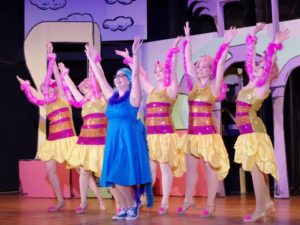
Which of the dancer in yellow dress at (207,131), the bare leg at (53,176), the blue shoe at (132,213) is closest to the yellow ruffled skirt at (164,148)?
the dancer in yellow dress at (207,131)

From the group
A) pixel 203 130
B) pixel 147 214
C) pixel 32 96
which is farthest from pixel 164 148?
pixel 32 96

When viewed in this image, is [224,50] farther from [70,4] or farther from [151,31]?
[70,4]

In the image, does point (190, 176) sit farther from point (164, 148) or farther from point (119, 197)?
point (119, 197)

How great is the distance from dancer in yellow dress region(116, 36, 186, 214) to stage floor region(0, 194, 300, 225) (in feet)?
1.58

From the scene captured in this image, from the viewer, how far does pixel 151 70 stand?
812cm

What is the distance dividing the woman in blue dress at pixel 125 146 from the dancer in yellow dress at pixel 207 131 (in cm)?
59

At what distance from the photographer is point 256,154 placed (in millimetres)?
4473

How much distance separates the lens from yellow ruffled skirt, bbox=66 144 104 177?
5594mm

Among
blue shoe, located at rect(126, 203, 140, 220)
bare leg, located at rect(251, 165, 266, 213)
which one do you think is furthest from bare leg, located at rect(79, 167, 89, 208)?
bare leg, located at rect(251, 165, 266, 213)

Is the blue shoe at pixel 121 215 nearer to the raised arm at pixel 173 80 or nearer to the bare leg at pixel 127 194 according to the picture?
the bare leg at pixel 127 194

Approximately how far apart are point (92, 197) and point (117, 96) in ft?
10.3

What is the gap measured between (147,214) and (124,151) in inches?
33.8

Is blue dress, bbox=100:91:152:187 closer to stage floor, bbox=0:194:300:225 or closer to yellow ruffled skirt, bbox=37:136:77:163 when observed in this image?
stage floor, bbox=0:194:300:225

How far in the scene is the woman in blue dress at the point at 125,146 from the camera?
463cm
